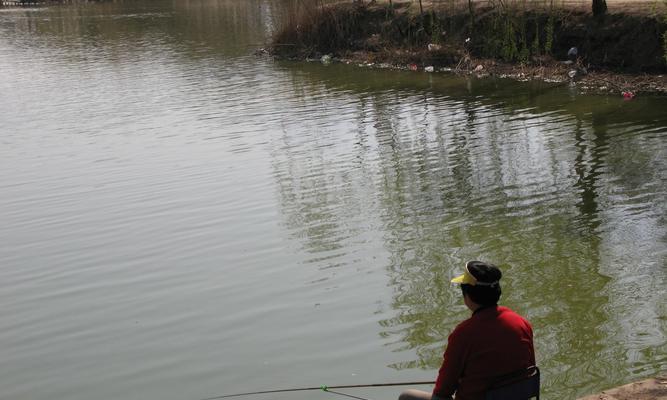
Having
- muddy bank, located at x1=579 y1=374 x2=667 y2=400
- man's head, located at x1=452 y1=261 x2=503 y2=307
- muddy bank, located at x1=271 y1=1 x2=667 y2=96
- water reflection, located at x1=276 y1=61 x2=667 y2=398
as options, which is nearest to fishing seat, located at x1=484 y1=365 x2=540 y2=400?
man's head, located at x1=452 y1=261 x2=503 y2=307

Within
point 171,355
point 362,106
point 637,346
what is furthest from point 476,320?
point 362,106

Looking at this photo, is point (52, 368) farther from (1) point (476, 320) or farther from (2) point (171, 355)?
(1) point (476, 320)

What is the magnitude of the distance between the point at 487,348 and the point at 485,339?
5cm

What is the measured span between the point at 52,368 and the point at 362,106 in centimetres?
1433

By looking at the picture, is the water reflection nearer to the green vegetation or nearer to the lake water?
the lake water

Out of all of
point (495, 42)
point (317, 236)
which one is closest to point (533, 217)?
point (317, 236)

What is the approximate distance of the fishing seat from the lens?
14.3 ft

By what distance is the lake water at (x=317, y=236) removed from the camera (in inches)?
288

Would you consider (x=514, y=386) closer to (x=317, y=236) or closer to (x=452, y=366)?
(x=452, y=366)

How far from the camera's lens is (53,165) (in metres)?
16.0

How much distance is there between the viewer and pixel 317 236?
1080 cm

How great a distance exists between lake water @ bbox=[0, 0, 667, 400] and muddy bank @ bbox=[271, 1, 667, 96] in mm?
1862

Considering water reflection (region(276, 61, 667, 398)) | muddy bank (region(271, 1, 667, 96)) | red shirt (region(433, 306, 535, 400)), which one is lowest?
water reflection (region(276, 61, 667, 398))

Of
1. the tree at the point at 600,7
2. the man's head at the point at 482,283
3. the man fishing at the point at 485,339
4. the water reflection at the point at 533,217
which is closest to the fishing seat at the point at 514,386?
the man fishing at the point at 485,339
